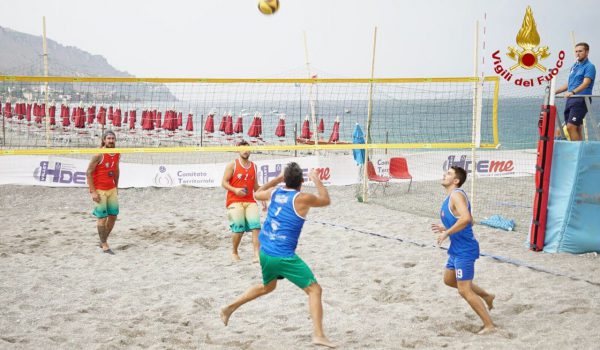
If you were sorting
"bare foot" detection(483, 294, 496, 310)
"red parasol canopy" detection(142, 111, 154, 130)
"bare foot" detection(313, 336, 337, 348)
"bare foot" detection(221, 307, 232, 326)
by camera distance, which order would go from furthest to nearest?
"red parasol canopy" detection(142, 111, 154, 130) → "bare foot" detection(483, 294, 496, 310) → "bare foot" detection(221, 307, 232, 326) → "bare foot" detection(313, 336, 337, 348)

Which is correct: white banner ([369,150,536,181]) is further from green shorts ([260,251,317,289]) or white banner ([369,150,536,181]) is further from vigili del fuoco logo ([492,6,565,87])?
green shorts ([260,251,317,289])

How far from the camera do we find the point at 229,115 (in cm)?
1950

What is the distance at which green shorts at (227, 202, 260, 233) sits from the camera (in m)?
6.45

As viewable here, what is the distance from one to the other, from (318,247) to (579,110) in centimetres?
398

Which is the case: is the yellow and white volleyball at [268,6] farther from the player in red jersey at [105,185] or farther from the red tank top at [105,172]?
the red tank top at [105,172]

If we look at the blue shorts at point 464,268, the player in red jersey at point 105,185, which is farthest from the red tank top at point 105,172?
the blue shorts at point 464,268

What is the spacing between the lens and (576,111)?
7.32 meters

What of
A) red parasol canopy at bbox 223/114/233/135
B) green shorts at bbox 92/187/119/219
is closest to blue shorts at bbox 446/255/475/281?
green shorts at bbox 92/187/119/219

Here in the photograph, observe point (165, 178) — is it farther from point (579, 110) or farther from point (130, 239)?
Result: point (579, 110)

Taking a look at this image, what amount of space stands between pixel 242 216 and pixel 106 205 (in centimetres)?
192

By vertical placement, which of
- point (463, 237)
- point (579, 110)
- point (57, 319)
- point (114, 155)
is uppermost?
point (579, 110)

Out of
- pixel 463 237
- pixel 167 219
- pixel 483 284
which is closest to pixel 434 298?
pixel 483 284

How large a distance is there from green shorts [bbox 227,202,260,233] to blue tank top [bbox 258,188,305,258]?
7.89 feet

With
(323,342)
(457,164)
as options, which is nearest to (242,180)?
(323,342)
